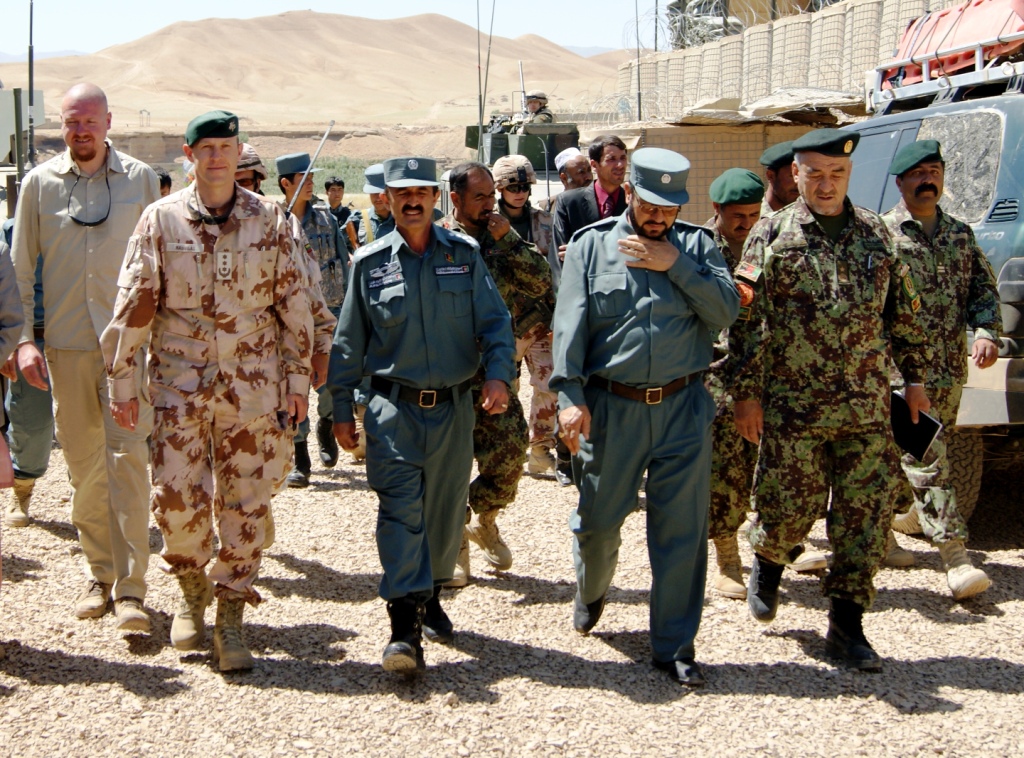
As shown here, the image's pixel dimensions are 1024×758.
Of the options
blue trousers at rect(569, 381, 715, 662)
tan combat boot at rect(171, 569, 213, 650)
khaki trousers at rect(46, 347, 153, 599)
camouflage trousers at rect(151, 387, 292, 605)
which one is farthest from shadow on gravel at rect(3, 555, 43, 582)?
blue trousers at rect(569, 381, 715, 662)

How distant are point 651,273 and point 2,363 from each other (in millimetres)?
A: 2427

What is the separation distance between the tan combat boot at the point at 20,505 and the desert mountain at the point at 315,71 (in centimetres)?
7011

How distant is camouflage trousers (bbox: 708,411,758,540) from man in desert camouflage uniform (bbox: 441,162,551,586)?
2.78ft

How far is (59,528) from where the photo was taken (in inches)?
262

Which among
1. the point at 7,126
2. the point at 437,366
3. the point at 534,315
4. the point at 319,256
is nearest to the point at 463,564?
the point at 437,366

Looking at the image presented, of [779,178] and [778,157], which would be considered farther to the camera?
[779,178]

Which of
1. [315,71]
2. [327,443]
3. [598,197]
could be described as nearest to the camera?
[598,197]

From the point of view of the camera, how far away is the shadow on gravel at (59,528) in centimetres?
649

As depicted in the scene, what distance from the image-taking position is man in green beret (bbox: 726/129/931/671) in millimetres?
4559

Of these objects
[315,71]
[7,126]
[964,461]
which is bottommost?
[964,461]

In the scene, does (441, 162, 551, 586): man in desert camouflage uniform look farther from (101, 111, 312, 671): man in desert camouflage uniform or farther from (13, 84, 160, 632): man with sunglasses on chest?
(13, 84, 160, 632): man with sunglasses on chest

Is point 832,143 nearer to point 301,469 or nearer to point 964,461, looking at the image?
point 964,461

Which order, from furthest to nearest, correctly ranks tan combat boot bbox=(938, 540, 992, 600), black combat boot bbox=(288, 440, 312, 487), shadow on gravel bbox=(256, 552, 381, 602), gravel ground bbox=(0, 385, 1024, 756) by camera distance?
black combat boot bbox=(288, 440, 312, 487), shadow on gravel bbox=(256, 552, 381, 602), tan combat boot bbox=(938, 540, 992, 600), gravel ground bbox=(0, 385, 1024, 756)

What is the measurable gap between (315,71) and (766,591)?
127 m
